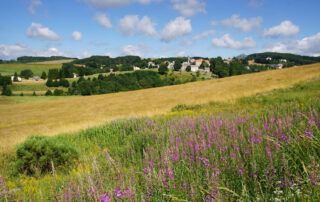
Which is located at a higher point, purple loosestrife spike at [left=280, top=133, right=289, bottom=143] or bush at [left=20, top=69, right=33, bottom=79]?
purple loosestrife spike at [left=280, top=133, right=289, bottom=143]

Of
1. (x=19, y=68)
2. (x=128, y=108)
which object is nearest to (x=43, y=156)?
(x=128, y=108)

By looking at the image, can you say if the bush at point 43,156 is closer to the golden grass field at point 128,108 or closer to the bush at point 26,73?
the golden grass field at point 128,108

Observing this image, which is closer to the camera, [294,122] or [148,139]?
[294,122]

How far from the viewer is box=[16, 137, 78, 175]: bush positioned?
29.0 feet

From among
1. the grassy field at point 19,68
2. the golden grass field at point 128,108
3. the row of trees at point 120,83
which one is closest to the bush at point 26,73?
the grassy field at point 19,68

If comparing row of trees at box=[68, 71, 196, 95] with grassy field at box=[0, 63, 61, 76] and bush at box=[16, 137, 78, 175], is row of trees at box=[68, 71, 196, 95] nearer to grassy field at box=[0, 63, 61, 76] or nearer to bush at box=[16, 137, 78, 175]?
grassy field at box=[0, 63, 61, 76]

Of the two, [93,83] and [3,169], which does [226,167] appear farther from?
[93,83]

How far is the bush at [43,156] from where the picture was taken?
348 inches

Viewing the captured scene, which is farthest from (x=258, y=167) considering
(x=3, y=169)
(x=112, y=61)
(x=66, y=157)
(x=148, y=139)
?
(x=112, y=61)

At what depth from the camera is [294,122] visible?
18.3 feet

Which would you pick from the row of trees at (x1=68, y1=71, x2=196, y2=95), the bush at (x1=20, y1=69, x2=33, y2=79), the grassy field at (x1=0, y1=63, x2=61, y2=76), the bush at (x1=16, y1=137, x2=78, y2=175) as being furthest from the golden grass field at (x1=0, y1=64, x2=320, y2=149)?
the grassy field at (x1=0, y1=63, x2=61, y2=76)

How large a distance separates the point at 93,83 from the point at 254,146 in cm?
9877

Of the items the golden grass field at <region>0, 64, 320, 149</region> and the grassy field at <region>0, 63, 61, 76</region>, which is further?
the grassy field at <region>0, 63, 61, 76</region>

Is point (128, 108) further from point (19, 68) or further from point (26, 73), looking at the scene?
point (19, 68)
